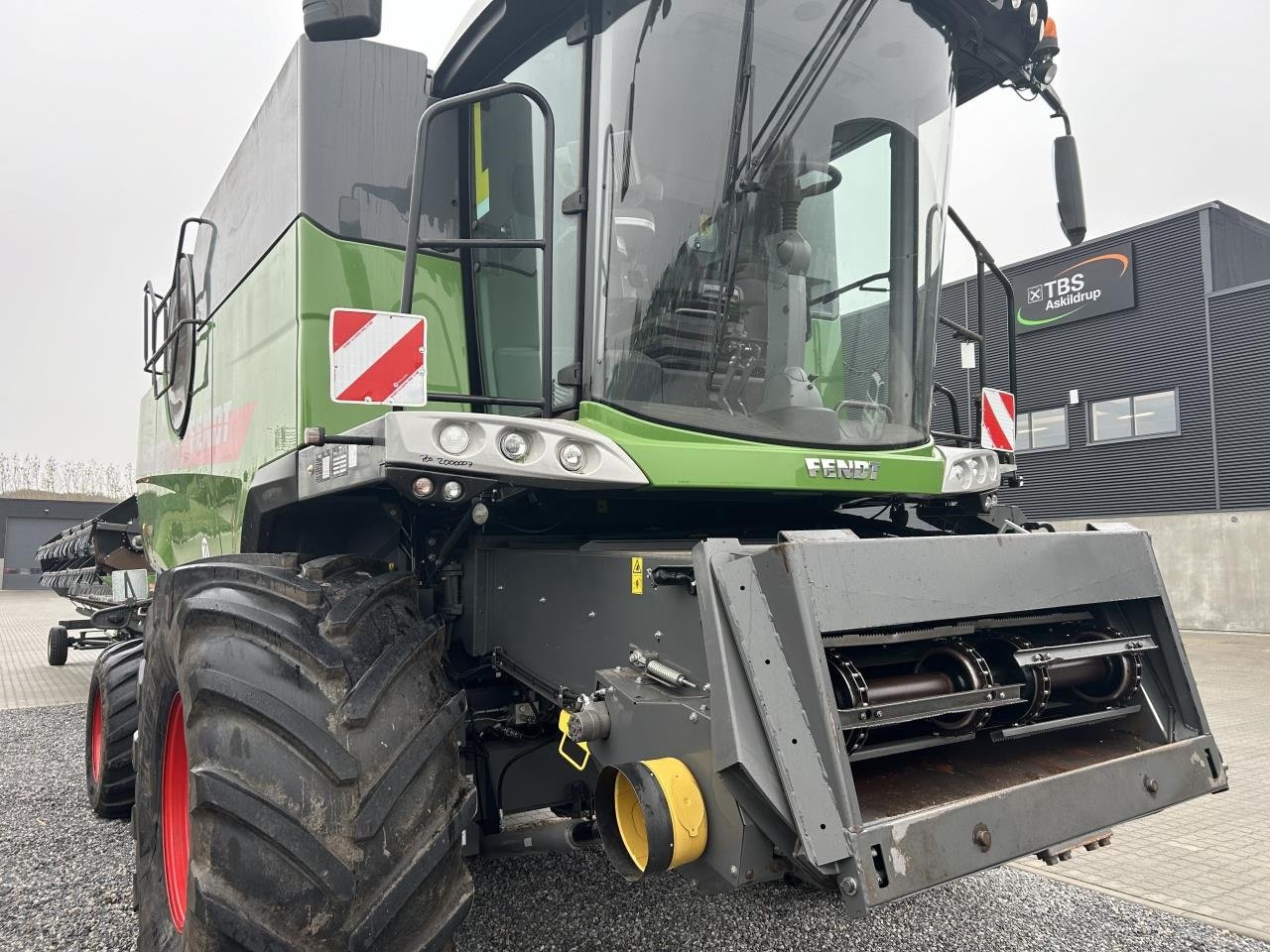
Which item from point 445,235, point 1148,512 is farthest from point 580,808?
point 1148,512

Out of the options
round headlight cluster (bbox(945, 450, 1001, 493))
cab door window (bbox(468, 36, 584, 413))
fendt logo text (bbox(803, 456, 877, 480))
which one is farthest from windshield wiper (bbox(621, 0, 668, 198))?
round headlight cluster (bbox(945, 450, 1001, 493))

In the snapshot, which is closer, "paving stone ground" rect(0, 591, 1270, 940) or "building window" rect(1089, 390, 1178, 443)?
"paving stone ground" rect(0, 591, 1270, 940)

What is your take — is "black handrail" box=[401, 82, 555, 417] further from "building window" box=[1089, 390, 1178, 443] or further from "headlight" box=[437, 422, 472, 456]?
"building window" box=[1089, 390, 1178, 443]

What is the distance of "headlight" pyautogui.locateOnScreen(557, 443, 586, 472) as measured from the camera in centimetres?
228

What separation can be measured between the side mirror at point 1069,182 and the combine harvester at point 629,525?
1 cm

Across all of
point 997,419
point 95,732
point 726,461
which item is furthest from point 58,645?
point 997,419

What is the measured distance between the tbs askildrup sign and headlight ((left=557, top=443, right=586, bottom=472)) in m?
17.7

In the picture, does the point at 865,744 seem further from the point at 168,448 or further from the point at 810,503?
the point at 168,448

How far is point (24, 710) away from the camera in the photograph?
7953 millimetres

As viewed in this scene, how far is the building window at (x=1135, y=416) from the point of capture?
17.9 meters

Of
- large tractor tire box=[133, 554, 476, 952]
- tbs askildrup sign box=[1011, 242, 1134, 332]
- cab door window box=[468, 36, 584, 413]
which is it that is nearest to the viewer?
large tractor tire box=[133, 554, 476, 952]

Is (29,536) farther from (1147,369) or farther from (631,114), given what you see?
(631,114)

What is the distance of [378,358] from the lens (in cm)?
233

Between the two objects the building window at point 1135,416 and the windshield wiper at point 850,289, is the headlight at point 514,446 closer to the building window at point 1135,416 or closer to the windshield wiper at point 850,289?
the windshield wiper at point 850,289
